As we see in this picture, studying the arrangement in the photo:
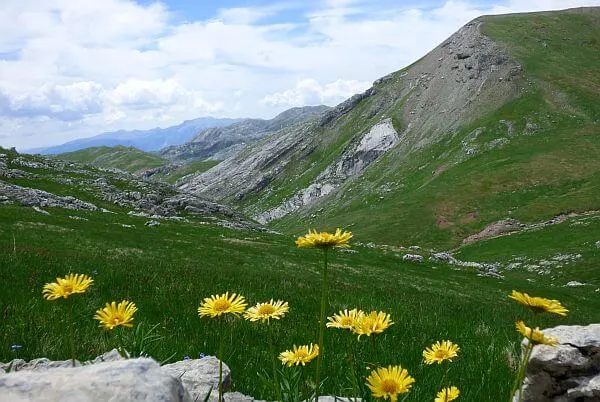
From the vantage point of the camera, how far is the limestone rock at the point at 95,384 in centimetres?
203

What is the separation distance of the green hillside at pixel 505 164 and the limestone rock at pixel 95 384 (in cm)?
7767

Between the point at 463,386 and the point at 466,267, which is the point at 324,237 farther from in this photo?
the point at 466,267

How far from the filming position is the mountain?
82.6 m

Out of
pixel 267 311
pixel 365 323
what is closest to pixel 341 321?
pixel 365 323

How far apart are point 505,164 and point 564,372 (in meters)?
95.1

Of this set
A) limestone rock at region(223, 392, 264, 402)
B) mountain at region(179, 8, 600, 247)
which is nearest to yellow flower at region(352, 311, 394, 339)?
limestone rock at region(223, 392, 264, 402)

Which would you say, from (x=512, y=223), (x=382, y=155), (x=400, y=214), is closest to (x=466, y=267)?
(x=512, y=223)

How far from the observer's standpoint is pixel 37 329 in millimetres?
6484

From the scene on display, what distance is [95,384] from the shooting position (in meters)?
2.10

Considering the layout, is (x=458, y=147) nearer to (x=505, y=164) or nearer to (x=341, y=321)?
(x=505, y=164)

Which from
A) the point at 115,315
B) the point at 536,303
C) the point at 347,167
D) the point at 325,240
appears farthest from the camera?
the point at 347,167

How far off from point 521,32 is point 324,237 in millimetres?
154464

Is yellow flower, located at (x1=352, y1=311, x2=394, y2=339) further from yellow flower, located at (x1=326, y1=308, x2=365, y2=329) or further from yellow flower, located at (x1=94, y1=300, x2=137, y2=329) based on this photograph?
yellow flower, located at (x1=94, y1=300, x2=137, y2=329)

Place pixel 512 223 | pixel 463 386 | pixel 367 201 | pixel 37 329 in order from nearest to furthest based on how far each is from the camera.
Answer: pixel 463 386
pixel 37 329
pixel 512 223
pixel 367 201
